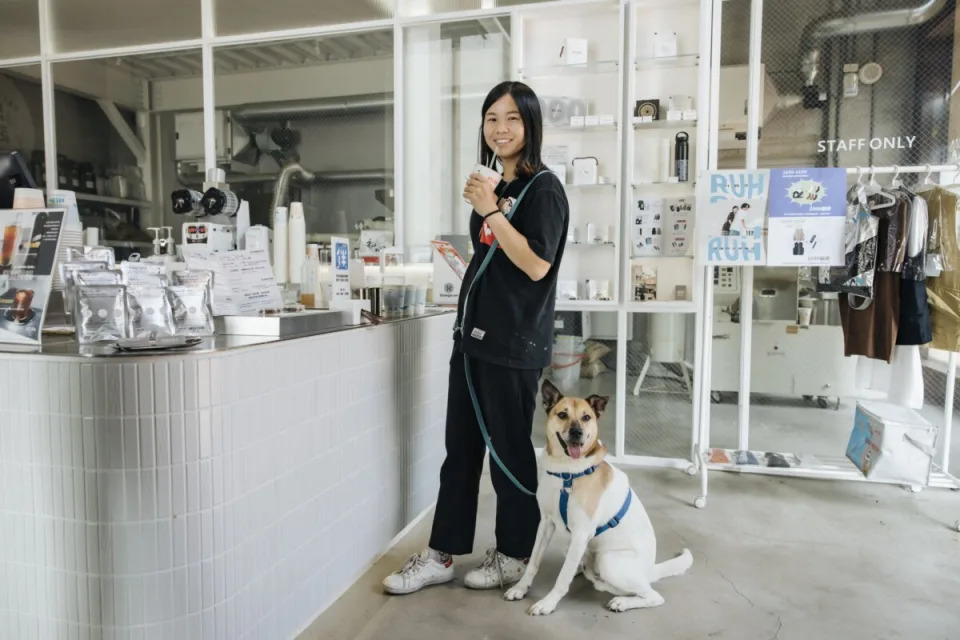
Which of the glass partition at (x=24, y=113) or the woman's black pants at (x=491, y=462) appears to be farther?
the glass partition at (x=24, y=113)

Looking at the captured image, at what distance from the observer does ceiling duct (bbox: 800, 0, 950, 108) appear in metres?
3.44

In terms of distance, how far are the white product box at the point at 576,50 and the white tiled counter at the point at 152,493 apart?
271cm

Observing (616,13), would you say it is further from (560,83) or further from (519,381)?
(519,381)

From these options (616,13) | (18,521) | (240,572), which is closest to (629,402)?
(616,13)

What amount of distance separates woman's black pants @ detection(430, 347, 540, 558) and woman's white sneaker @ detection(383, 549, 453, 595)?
57mm

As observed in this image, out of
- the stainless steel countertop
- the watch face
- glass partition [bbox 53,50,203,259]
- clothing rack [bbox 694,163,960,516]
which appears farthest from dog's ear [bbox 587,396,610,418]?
glass partition [bbox 53,50,203,259]

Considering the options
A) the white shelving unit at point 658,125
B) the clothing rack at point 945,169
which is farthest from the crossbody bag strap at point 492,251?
the clothing rack at point 945,169

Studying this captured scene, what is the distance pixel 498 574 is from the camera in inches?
86.9

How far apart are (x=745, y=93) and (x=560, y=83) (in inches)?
42.3

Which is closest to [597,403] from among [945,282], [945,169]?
[945,282]

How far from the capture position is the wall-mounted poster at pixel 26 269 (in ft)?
5.26

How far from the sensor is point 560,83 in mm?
3869

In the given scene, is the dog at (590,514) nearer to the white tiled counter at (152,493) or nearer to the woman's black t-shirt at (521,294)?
the woman's black t-shirt at (521,294)

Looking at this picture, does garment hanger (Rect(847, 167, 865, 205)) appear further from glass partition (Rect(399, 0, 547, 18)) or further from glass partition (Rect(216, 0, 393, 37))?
glass partition (Rect(216, 0, 393, 37))
